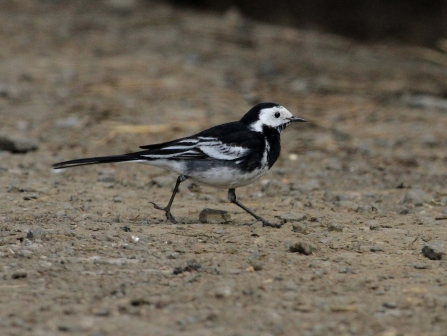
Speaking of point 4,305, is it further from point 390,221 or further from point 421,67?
point 421,67

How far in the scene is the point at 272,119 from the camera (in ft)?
24.4

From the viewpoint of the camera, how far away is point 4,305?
4688mm

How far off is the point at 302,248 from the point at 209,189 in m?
2.71

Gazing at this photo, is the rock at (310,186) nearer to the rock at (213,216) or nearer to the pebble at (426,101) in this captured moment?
the rock at (213,216)

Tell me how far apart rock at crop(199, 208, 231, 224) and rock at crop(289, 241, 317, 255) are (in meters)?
1.13

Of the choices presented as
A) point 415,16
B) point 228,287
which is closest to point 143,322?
point 228,287

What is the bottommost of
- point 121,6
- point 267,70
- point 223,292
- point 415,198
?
point 223,292

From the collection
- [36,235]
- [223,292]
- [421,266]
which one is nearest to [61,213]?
[36,235]

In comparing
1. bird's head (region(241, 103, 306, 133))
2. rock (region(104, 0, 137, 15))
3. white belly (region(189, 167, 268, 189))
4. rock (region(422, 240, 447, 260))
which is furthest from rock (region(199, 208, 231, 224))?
rock (region(104, 0, 137, 15))

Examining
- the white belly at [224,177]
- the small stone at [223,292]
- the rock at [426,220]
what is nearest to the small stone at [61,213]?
the white belly at [224,177]

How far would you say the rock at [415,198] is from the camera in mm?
7704

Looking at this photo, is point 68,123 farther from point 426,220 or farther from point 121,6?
point 121,6

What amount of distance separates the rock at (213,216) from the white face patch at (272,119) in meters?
0.85

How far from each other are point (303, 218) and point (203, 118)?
405cm
